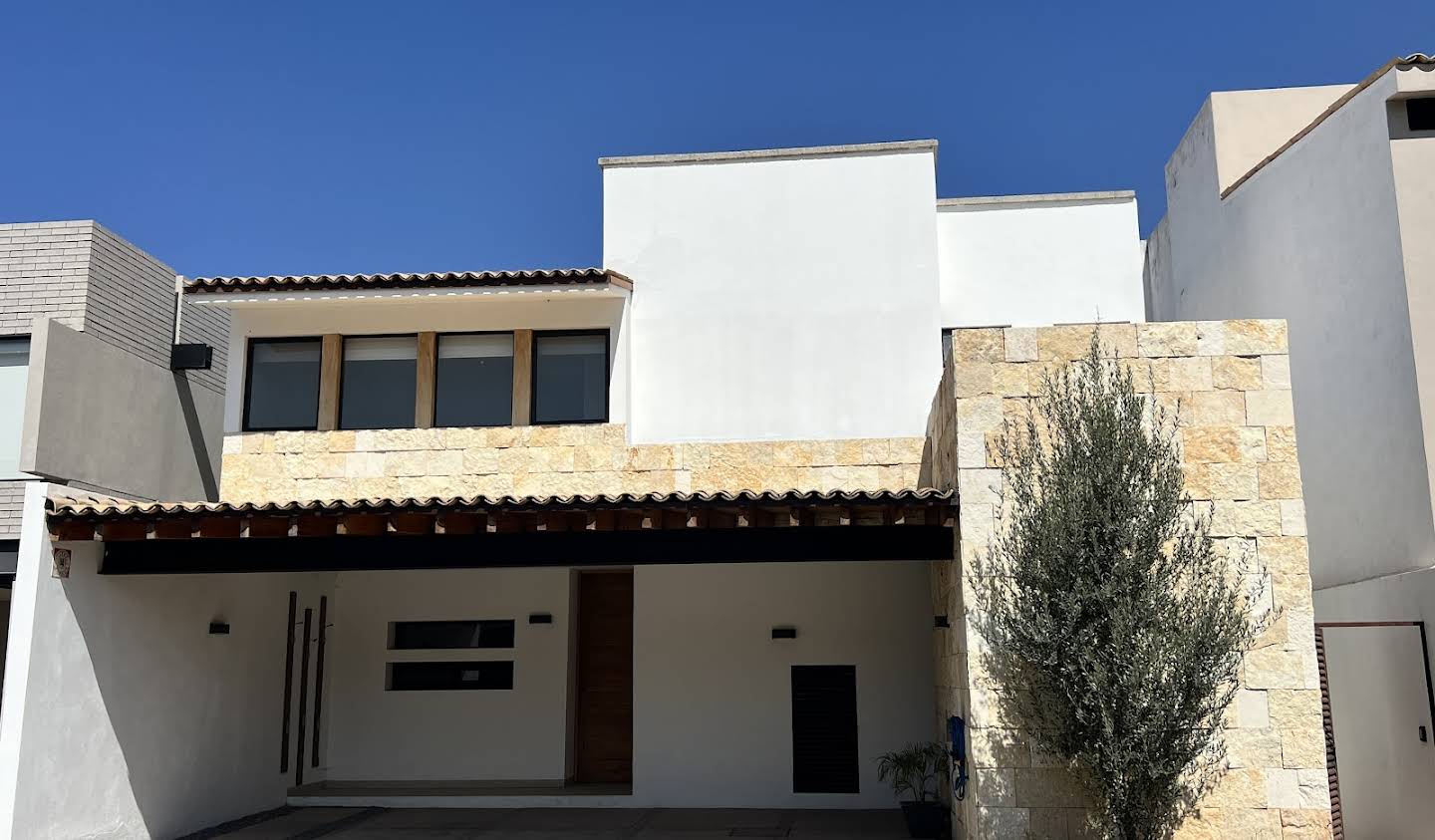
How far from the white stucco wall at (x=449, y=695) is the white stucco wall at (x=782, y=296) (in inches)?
111

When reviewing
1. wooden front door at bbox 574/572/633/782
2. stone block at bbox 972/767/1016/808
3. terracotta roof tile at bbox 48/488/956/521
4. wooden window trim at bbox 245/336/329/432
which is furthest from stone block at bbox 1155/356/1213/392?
wooden window trim at bbox 245/336/329/432

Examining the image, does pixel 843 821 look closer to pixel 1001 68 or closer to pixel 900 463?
pixel 900 463

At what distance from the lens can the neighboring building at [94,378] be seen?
9781 millimetres

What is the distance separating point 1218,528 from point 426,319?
27.4ft

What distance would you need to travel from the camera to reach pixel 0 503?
12.8 m

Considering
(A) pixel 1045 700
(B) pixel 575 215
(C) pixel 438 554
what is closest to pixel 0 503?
(C) pixel 438 554

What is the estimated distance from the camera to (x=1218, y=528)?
7.87m

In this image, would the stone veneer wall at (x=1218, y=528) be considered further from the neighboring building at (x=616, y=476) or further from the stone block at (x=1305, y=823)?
the neighboring building at (x=616, y=476)

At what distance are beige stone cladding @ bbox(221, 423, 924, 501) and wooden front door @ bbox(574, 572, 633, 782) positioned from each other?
2371 millimetres

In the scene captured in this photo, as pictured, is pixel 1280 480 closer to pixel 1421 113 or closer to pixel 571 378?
pixel 1421 113

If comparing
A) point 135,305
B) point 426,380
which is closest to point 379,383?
point 426,380

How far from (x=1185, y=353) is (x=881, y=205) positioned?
5.12 meters

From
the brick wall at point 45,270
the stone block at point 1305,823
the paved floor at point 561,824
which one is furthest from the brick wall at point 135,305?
the stone block at point 1305,823

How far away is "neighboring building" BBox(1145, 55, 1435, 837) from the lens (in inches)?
364
